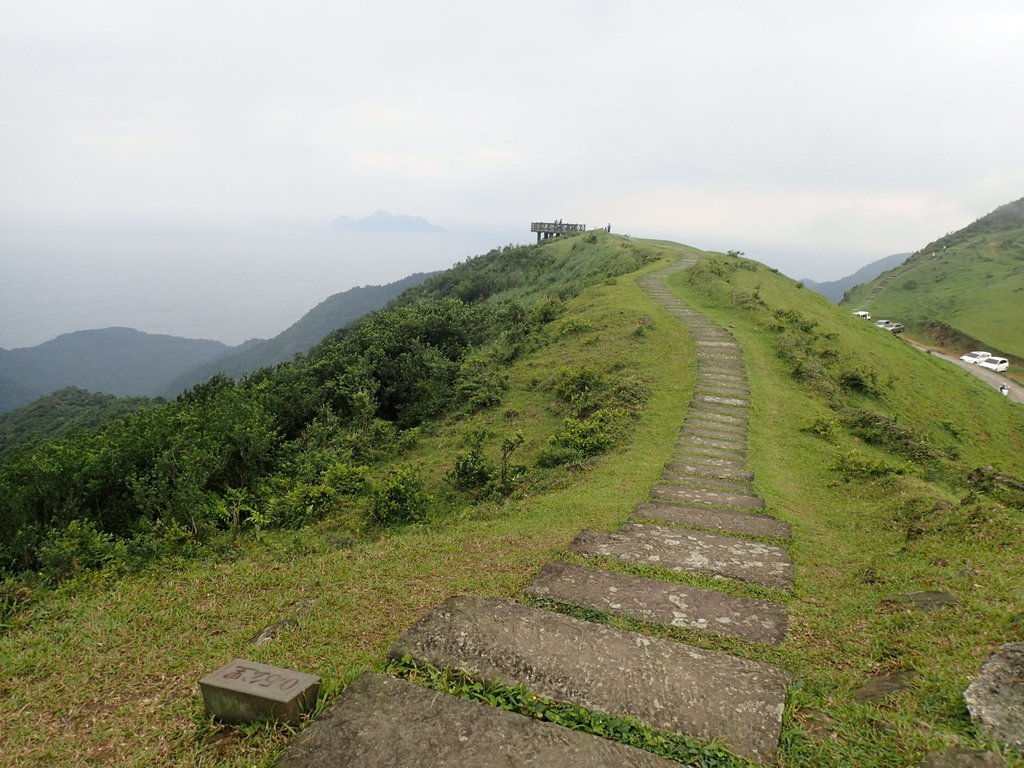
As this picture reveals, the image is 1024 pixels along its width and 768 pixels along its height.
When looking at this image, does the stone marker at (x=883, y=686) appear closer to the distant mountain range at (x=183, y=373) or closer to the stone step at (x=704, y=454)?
the stone step at (x=704, y=454)

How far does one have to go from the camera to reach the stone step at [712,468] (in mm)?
10008

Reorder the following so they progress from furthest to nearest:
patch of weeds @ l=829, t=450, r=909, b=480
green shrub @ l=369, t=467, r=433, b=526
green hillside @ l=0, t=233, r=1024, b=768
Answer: patch of weeds @ l=829, t=450, r=909, b=480 → green shrub @ l=369, t=467, r=433, b=526 → green hillside @ l=0, t=233, r=1024, b=768

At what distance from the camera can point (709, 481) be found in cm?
980

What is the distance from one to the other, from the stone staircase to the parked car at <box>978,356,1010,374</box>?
44.6m

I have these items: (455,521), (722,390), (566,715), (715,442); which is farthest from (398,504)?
(722,390)

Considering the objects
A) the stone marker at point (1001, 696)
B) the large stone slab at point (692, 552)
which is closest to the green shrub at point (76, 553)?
the large stone slab at point (692, 552)

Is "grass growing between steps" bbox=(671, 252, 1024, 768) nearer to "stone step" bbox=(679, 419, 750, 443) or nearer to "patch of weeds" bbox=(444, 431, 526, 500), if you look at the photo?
"stone step" bbox=(679, 419, 750, 443)

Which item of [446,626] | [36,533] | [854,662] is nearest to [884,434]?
[854,662]

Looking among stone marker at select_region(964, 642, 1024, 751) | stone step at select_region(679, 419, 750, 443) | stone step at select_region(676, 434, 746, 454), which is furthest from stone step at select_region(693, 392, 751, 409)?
stone marker at select_region(964, 642, 1024, 751)

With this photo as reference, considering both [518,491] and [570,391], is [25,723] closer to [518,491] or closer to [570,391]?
[518,491]

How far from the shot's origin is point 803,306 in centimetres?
2727

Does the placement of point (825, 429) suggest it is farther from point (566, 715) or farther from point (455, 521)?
point (566, 715)

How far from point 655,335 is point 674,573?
13.6 meters

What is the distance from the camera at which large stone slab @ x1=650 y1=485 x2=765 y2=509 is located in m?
8.76
